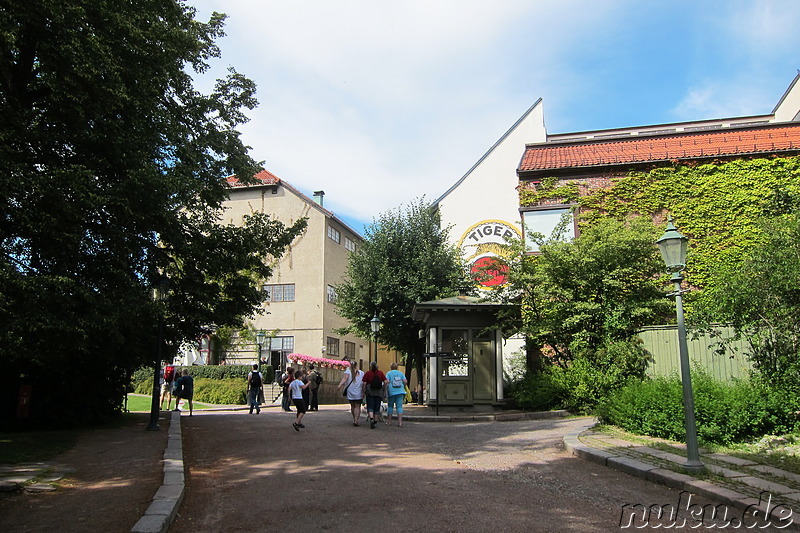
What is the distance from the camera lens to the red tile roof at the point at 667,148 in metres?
22.7

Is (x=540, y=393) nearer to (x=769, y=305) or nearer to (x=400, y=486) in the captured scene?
(x=769, y=305)

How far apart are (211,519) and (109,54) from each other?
8925 millimetres

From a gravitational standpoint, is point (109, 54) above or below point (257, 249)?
above

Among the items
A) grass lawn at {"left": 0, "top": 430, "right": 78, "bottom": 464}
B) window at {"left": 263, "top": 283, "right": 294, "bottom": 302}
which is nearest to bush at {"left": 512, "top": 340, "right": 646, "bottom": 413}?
grass lawn at {"left": 0, "top": 430, "right": 78, "bottom": 464}

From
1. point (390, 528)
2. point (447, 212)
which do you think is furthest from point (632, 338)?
point (447, 212)

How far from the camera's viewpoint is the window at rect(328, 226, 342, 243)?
144 feet

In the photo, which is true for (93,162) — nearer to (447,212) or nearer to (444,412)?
(444,412)

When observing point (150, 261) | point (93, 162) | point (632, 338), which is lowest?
point (632, 338)

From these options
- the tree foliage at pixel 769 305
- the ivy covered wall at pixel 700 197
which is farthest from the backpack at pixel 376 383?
the ivy covered wall at pixel 700 197

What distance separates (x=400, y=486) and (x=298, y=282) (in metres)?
35.5

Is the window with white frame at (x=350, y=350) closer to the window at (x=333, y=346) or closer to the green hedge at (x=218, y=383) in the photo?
the window at (x=333, y=346)

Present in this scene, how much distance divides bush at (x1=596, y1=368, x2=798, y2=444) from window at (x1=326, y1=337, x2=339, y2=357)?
3227 cm

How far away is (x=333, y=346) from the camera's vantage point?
42.9 meters

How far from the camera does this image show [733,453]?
8992mm
